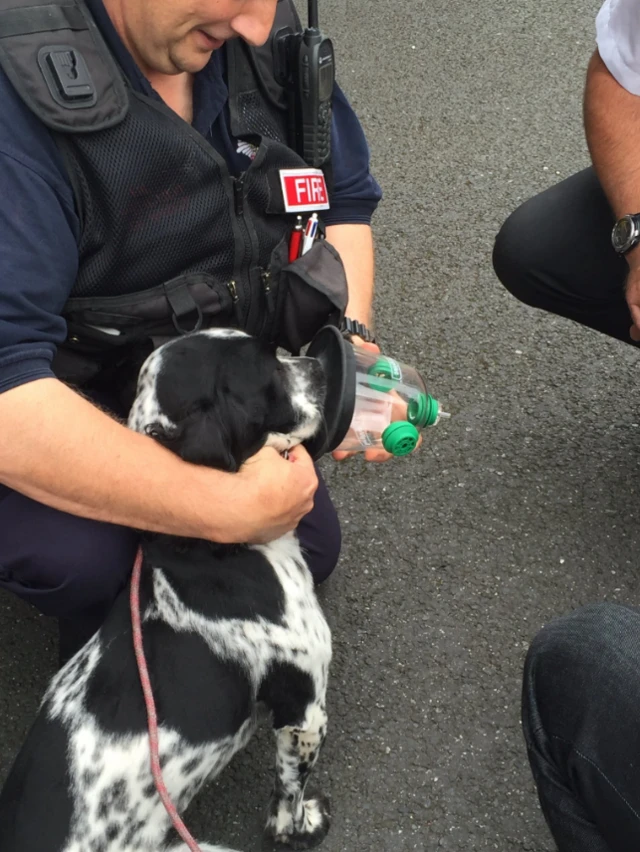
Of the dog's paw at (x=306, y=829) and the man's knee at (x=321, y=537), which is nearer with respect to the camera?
the dog's paw at (x=306, y=829)

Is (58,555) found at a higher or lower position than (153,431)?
lower

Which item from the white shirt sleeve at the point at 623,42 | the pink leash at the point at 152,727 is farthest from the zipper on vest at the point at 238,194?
the white shirt sleeve at the point at 623,42

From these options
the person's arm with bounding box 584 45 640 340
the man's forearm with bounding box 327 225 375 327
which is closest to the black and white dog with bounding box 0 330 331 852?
the man's forearm with bounding box 327 225 375 327

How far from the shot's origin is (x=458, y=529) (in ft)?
9.21

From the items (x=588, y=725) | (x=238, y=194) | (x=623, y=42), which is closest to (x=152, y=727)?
(x=588, y=725)

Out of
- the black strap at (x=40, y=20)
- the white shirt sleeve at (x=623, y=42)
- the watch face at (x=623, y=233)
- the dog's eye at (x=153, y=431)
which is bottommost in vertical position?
the dog's eye at (x=153, y=431)

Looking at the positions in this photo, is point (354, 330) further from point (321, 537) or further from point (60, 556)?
point (60, 556)

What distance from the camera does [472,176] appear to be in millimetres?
4094

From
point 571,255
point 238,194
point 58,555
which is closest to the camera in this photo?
point 58,555

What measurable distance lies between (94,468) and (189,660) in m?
0.45

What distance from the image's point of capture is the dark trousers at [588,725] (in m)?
1.46

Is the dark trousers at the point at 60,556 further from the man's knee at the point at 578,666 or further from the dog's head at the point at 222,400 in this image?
the man's knee at the point at 578,666

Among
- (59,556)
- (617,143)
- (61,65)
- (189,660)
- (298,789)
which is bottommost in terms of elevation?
(298,789)

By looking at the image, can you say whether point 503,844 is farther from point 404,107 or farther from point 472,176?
point 404,107
